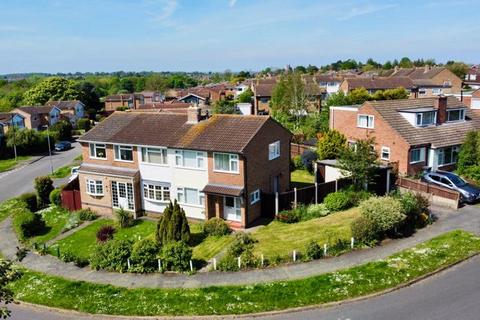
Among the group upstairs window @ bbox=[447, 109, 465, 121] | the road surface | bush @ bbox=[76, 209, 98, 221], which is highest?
upstairs window @ bbox=[447, 109, 465, 121]

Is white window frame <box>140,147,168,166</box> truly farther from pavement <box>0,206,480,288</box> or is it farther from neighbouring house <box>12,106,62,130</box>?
neighbouring house <box>12,106,62,130</box>

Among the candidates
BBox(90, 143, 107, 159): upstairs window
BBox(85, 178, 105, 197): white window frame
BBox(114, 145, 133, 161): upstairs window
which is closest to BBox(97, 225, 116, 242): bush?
BBox(85, 178, 105, 197): white window frame

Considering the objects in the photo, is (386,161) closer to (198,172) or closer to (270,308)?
(198,172)

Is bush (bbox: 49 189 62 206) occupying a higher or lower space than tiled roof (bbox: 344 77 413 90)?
lower

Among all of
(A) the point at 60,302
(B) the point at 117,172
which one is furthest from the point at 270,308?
(B) the point at 117,172

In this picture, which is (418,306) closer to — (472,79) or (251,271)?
(251,271)

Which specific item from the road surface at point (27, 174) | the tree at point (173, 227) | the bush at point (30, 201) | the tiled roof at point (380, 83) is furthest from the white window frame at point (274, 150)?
the tiled roof at point (380, 83)

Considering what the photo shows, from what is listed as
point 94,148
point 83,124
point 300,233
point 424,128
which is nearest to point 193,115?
point 94,148
